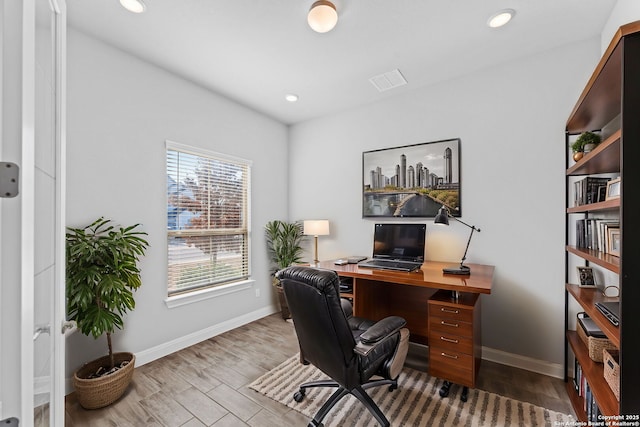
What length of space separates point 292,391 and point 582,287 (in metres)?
2.21

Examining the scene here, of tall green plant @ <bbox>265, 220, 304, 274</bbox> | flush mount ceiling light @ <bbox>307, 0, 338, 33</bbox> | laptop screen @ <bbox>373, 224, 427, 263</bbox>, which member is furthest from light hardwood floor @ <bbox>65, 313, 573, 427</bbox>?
flush mount ceiling light @ <bbox>307, 0, 338, 33</bbox>

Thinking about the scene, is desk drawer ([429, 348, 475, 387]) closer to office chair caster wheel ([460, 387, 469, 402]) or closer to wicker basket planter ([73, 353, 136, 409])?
office chair caster wheel ([460, 387, 469, 402])

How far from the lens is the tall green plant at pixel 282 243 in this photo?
12.2ft

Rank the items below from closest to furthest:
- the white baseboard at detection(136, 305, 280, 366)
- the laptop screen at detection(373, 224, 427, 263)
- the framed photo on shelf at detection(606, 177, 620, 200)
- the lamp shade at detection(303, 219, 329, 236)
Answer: the framed photo on shelf at detection(606, 177, 620, 200), the white baseboard at detection(136, 305, 280, 366), the laptop screen at detection(373, 224, 427, 263), the lamp shade at detection(303, 219, 329, 236)

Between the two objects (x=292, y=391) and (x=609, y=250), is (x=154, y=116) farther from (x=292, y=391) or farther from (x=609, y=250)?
(x=609, y=250)

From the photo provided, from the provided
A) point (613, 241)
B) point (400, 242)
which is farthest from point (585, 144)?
point (400, 242)

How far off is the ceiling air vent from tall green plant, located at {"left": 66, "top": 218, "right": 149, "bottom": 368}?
2.65 m

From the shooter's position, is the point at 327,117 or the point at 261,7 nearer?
the point at 261,7

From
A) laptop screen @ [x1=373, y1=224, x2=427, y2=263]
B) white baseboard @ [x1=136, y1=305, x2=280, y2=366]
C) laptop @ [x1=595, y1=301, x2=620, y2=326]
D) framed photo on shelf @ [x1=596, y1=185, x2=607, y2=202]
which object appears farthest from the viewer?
laptop screen @ [x1=373, y1=224, x2=427, y2=263]

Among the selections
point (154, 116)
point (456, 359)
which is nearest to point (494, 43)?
point (456, 359)

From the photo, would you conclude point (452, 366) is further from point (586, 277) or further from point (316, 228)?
point (316, 228)

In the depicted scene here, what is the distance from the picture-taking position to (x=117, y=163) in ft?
7.73

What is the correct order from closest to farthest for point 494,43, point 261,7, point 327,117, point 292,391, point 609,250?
point 609,250 → point 261,7 → point 292,391 → point 494,43 → point 327,117

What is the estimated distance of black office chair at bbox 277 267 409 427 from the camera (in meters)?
1.52
